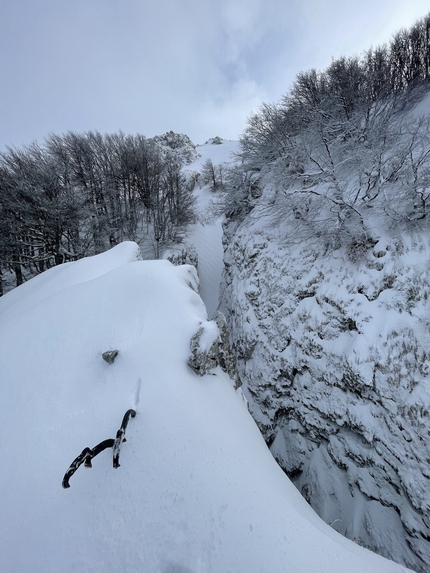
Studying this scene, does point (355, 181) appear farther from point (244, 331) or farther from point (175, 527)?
point (175, 527)

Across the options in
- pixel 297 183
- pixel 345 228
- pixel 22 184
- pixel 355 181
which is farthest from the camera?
pixel 22 184

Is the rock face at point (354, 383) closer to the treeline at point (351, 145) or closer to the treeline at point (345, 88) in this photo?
the treeline at point (351, 145)

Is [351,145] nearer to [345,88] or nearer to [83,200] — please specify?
[345,88]

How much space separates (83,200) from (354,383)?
1426 centimetres

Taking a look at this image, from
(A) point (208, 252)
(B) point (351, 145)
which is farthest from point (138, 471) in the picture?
(A) point (208, 252)

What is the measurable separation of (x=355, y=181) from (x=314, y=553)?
7647 mm

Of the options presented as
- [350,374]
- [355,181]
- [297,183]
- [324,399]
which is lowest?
[324,399]

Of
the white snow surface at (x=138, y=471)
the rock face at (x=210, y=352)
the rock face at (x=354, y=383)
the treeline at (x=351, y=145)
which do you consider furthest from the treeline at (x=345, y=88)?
the white snow surface at (x=138, y=471)

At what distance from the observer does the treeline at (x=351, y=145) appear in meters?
4.97

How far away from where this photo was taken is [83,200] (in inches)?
457

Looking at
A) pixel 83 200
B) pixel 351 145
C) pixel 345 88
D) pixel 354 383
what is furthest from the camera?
pixel 83 200

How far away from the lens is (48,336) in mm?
3365

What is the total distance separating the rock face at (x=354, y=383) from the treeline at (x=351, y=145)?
864mm

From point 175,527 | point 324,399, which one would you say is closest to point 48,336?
point 175,527
